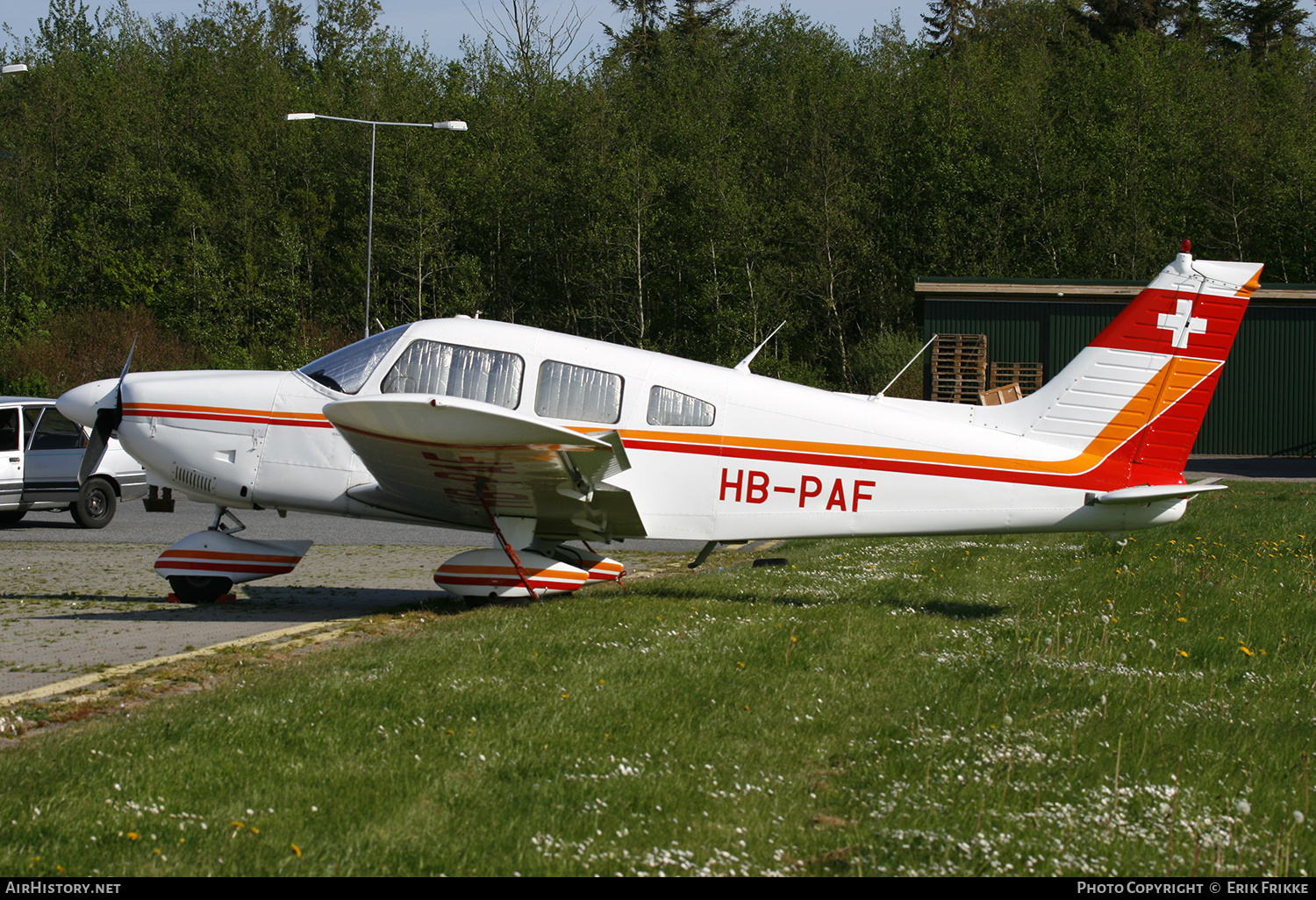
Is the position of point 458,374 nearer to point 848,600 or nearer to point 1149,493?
point 848,600

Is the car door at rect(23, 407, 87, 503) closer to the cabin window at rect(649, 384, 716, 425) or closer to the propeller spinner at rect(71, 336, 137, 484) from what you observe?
the propeller spinner at rect(71, 336, 137, 484)

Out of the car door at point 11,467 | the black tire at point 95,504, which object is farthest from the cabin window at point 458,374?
the car door at point 11,467

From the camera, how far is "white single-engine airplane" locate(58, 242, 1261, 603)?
8.23 metres

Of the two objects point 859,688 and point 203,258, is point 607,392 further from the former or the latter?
point 203,258

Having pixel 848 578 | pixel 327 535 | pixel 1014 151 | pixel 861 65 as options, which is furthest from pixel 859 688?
pixel 861 65

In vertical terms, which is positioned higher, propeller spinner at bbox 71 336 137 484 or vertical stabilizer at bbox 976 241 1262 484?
vertical stabilizer at bbox 976 241 1262 484

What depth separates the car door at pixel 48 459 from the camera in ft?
52.5

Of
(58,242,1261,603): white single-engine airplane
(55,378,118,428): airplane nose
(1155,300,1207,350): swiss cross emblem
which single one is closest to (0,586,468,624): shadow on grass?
(58,242,1261,603): white single-engine airplane

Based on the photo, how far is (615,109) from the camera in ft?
153

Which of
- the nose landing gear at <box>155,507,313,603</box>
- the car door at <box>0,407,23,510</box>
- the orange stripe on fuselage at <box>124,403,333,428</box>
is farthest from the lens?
the car door at <box>0,407,23,510</box>

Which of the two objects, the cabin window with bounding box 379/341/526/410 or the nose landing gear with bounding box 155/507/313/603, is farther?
the nose landing gear with bounding box 155/507/313/603

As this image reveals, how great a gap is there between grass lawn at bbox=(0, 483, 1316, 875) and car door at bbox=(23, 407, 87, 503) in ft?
37.2

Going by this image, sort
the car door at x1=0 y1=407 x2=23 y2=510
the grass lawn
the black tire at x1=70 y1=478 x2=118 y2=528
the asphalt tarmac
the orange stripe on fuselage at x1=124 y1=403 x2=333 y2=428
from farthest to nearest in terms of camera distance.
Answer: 1. the black tire at x1=70 y1=478 x2=118 y2=528
2. the car door at x1=0 y1=407 x2=23 y2=510
3. the asphalt tarmac
4. the orange stripe on fuselage at x1=124 y1=403 x2=333 y2=428
5. the grass lawn
